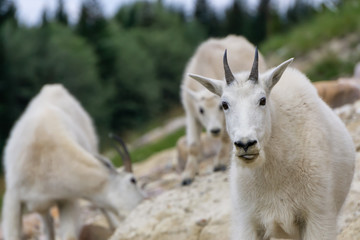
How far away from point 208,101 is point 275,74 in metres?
3.90

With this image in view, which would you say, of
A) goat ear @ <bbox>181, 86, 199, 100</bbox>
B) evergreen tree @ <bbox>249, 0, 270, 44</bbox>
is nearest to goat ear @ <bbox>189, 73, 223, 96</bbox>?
goat ear @ <bbox>181, 86, 199, 100</bbox>

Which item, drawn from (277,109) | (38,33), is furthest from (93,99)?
(277,109)

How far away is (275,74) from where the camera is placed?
491 centimetres

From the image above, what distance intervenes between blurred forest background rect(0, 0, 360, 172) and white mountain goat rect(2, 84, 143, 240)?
8.43 m

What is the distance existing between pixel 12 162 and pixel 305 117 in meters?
5.58

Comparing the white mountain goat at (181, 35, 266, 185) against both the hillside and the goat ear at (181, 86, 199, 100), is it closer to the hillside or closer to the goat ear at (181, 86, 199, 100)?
the goat ear at (181, 86, 199, 100)

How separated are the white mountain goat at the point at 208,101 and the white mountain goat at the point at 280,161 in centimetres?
342

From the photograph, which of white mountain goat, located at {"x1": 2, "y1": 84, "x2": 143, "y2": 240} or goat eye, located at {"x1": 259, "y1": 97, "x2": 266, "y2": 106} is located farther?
white mountain goat, located at {"x1": 2, "y1": 84, "x2": 143, "y2": 240}

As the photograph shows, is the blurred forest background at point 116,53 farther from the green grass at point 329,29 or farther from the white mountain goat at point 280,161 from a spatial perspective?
the white mountain goat at point 280,161

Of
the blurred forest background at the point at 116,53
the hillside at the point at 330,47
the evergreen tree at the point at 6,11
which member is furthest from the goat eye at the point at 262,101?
the evergreen tree at the point at 6,11

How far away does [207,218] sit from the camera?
7305mm

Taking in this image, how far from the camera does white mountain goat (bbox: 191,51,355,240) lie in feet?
15.4

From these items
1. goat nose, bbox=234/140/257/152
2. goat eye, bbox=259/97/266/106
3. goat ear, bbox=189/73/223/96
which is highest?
goat ear, bbox=189/73/223/96

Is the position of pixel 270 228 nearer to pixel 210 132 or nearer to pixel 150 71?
pixel 210 132
